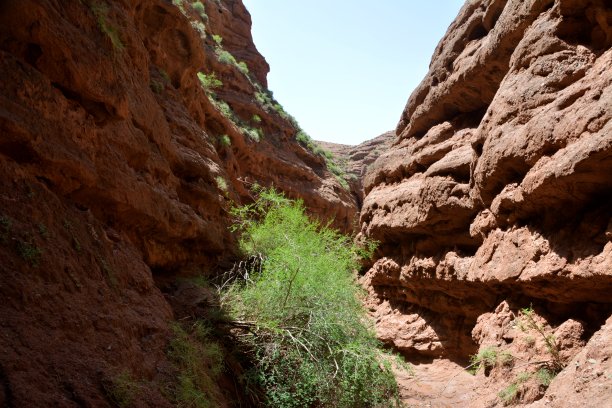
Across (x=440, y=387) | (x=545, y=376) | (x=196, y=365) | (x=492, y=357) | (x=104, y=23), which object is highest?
(x=104, y=23)

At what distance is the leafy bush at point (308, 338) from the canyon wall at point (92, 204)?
→ 85cm

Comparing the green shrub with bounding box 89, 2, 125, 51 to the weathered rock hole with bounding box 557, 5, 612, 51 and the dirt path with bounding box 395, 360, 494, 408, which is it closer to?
the weathered rock hole with bounding box 557, 5, 612, 51

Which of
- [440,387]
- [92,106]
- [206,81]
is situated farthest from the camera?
[206,81]

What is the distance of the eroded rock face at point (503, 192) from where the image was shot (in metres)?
5.82

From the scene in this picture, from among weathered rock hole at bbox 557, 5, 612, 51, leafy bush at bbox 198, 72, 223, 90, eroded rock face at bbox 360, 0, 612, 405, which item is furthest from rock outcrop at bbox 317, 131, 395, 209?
weathered rock hole at bbox 557, 5, 612, 51

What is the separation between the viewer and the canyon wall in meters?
3.20

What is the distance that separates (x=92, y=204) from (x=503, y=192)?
6.83 meters

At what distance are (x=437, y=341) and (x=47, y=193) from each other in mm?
8816

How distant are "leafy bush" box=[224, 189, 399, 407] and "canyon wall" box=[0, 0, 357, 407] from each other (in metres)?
0.85

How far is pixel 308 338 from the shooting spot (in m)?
6.62

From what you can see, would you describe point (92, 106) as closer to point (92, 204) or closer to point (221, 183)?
point (92, 204)

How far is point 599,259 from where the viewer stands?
5453 mm

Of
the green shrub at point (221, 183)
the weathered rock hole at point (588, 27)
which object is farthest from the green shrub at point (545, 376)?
the green shrub at point (221, 183)

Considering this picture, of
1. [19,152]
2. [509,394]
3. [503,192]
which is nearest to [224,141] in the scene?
[503,192]
